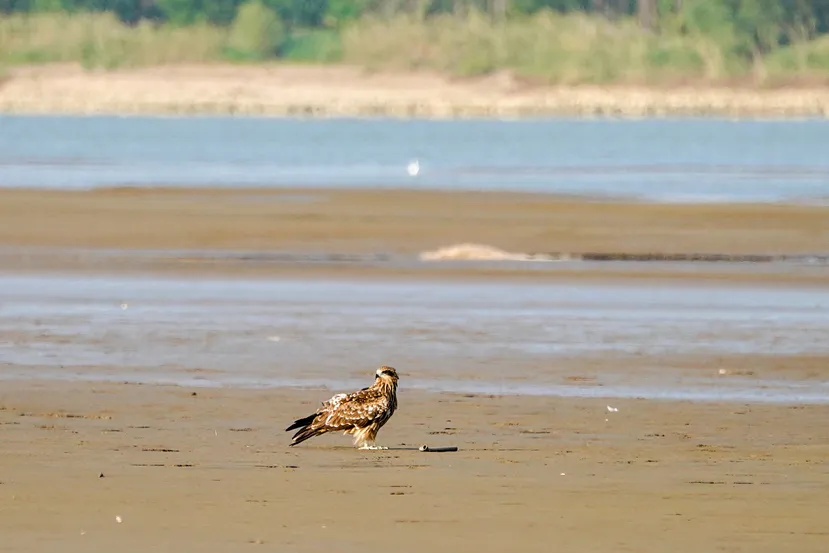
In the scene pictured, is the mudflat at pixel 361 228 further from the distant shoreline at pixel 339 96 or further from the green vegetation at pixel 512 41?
the green vegetation at pixel 512 41

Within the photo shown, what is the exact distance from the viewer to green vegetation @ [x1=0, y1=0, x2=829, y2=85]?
7000 centimetres

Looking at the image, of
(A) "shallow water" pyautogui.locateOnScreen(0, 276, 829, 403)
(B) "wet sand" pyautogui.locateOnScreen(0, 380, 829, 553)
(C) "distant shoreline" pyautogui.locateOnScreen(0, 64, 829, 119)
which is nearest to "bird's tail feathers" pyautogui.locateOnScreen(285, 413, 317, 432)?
(B) "wet sand" pyautogui.locateOnScreen(0, 380, 829, 553)

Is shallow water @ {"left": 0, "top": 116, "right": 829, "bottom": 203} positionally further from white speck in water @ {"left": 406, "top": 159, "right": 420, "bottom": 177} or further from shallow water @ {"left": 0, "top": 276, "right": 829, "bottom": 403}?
shallow water @ {"left": 0, "top": 276, "right": 829, "bottom": 403}

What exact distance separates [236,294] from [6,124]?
45.2 m

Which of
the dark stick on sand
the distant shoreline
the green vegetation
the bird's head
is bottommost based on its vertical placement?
the distant shoreline

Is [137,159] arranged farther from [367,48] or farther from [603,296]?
[367,48]

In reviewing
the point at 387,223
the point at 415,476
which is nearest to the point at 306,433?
the point at 415,476

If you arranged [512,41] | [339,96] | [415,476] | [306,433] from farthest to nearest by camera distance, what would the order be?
[512,41], [339,96], [306,433], [415,476]

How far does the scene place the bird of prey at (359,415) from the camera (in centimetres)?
912

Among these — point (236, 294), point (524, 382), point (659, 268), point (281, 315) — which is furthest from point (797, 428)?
point (659, 268)

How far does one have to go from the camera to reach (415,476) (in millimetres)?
8602

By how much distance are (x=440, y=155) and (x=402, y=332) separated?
3018cm

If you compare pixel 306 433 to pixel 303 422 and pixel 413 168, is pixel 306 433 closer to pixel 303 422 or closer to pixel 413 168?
pixel 303 422

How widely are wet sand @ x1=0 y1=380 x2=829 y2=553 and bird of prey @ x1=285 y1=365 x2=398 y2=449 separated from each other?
114 millimetres
